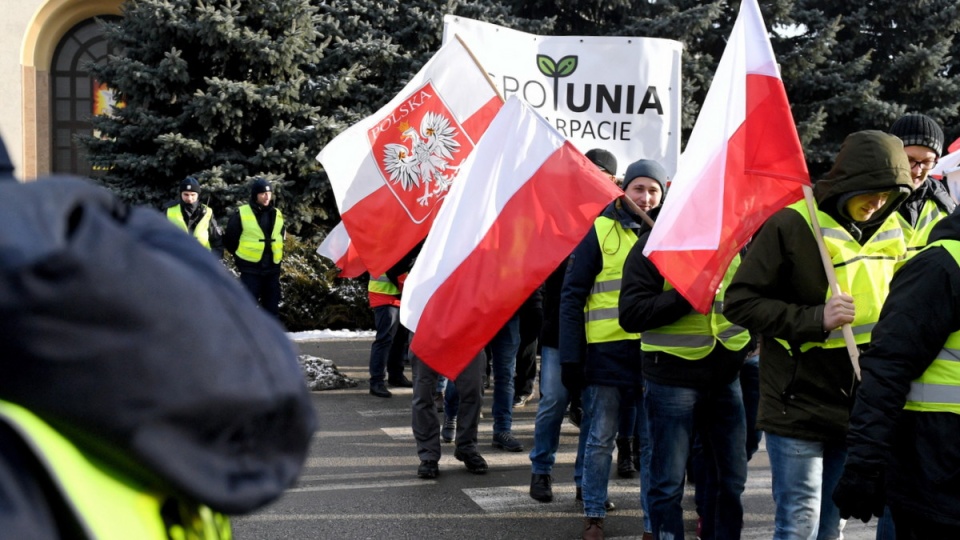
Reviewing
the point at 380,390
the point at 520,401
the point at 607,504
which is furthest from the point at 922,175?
the point at 380,390

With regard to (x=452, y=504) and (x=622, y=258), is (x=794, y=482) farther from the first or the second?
(x=452, y=504)

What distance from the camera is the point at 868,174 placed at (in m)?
3.82

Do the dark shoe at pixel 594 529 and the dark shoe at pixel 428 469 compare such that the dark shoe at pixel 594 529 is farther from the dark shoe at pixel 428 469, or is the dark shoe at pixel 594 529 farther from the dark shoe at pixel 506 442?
the dark shoe at pixel 506 442

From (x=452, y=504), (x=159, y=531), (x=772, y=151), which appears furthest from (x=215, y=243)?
(x=159, y=531)

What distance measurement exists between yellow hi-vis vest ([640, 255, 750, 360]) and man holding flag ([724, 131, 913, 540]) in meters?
0.58

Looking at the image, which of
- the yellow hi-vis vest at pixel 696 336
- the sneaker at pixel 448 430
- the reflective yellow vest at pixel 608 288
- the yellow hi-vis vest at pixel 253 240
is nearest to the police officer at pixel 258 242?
the yellow hi-vis vest at pixel 253 240

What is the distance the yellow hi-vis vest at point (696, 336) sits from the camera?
4.62 meters

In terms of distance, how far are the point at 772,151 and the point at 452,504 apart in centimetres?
285

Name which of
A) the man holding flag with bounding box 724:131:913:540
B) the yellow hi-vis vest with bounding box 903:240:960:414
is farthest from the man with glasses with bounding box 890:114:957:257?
the yellow hi-vis vest with bounding box 903:240:960:414

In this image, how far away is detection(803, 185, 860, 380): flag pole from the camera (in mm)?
3693

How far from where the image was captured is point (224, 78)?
17.5 metres

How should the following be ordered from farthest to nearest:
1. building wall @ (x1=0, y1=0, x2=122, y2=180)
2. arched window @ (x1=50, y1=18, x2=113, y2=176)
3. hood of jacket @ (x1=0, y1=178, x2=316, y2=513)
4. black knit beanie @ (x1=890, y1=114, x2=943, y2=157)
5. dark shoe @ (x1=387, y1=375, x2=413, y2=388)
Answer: arched window @ (x1=50, y1=18, x2=113, y2=176)
building wall @ (x1=0, y1=0, x2=122, y2=180)
dark shoe @ (x1=387, y1=375, x2=413, y2=388)
black knit beanie @ (x1=890, y1=114, x2=943, y2=157)
hood of jacket @ (x1=0, y1=178, x2=316, y2=513)

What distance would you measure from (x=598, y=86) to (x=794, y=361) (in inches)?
205

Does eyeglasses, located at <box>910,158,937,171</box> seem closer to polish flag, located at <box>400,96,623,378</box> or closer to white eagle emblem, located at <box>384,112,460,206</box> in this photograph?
polish flag, located at <box>400,96,623,378</box>
